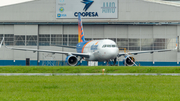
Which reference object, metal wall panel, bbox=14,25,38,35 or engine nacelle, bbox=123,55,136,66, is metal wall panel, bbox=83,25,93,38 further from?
engine nacelle, bbox=123,55,136,66

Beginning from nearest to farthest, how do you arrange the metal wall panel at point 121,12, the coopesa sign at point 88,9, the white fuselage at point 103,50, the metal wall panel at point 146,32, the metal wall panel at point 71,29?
the white fuselage at point 103,50 < the metal wall panel at point 121,12 < the coopesa sign at point 88,9 < the metal wall panel at point 146,32 < the metal wall panel at point 71,29

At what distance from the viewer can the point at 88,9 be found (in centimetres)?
5994

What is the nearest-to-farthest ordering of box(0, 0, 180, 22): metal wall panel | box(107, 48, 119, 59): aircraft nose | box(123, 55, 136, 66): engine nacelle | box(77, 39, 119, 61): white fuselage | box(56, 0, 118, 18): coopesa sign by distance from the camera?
box(107, 48, 119, 59): aircraft nose, box(77, 39, 119, 61): white fuselage, box(123, 55, 136, 66): engine nacelle, box(0, 0, 180, 22): metal wall panel, box(56, 0, 118, 18): coopesa sign

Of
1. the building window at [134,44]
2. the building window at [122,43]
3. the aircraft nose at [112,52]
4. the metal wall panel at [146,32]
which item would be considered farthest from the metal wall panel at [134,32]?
the aircraft nose at [112,52]

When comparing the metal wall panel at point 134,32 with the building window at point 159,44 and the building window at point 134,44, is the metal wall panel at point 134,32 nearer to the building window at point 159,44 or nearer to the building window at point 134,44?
the building window at point 134,44

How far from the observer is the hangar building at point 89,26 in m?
59.2

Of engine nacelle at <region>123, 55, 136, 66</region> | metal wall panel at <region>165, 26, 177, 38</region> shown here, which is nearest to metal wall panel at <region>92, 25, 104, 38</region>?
metal wall panel at <region>165, 26, 177, 38</region>

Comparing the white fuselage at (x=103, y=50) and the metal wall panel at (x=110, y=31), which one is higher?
the metal wall panel at (x=110, y=31)

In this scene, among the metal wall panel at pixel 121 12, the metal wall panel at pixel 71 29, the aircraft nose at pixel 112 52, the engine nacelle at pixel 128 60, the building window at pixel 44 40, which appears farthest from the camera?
the metal wall panel at pixel 71 29

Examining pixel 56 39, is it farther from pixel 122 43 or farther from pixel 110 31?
pixel 122 43

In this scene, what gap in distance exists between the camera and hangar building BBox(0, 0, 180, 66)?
194 ft

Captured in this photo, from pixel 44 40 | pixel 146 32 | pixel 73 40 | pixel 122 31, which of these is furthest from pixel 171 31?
pixel 44 40

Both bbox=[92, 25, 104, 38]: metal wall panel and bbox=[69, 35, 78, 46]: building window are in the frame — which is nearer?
bbox=[69, 35, 78, 46]: building window
